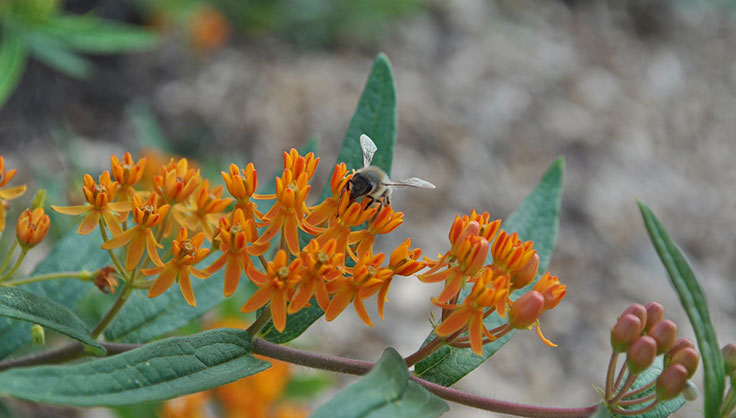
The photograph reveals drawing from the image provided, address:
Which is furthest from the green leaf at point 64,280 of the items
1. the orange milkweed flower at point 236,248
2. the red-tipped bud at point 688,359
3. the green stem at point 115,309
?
the red-tipped bud at point 688,359

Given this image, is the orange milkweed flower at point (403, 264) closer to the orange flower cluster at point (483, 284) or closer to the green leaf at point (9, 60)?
the orange flower cluster at point (483, 284)

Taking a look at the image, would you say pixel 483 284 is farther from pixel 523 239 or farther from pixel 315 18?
pixel 315 18

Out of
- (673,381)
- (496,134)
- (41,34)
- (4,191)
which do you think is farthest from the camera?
(496,134)

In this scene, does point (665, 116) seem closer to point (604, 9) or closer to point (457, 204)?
point (604, 9)

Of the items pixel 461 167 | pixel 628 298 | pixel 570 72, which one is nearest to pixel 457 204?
pixel 461 167

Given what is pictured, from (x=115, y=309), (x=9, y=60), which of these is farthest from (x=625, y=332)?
(x=9, y=60)

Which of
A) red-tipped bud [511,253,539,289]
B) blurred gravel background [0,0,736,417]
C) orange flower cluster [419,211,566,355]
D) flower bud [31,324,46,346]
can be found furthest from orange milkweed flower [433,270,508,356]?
blurred gravel background [0,0,736,417]
